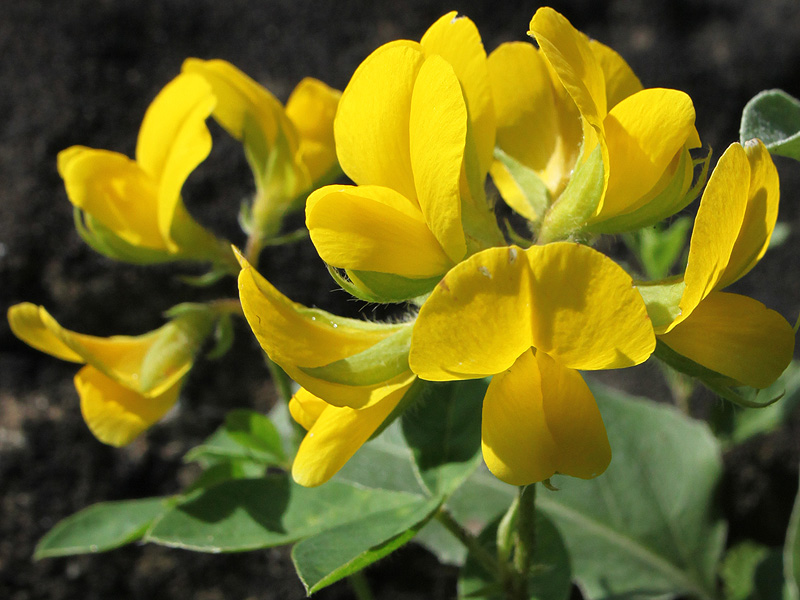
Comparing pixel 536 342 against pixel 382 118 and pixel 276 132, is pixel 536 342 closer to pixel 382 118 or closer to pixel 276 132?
pixel 382 118

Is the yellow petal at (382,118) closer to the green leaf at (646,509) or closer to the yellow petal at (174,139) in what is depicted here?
the yellow petal at (174,139)

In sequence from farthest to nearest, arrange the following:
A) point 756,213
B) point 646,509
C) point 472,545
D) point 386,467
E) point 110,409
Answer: point 646,509, point 386,467, point 110,409, point 472,545, point 756,213

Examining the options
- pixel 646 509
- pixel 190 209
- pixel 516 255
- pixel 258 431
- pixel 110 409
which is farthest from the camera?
pixel 190 209

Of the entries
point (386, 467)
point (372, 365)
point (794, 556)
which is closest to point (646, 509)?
point (794, 556)

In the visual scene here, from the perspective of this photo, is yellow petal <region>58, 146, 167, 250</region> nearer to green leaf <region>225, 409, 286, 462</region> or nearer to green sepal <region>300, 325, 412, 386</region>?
green leaf <region>225, 409, 286, 462</region>

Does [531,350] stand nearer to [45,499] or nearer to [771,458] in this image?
[45,499]

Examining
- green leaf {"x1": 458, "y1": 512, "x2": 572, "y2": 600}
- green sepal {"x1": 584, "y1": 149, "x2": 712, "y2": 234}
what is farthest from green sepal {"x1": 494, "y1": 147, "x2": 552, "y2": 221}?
green leaf {"x1": 458, "y1": 512, "x2": 572, "y2": 600}
